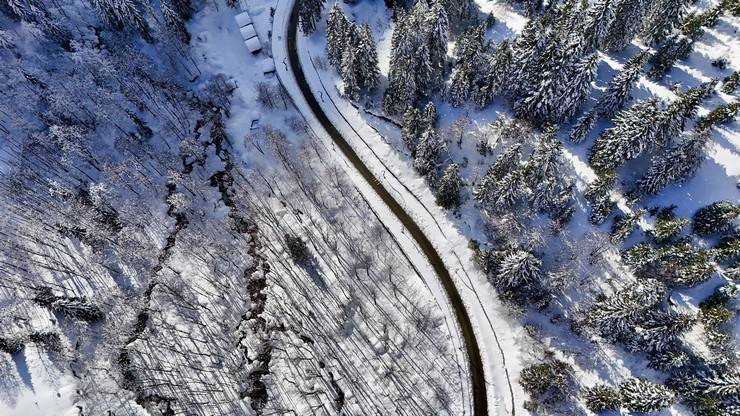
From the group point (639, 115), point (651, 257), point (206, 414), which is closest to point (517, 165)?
point (639, 115)

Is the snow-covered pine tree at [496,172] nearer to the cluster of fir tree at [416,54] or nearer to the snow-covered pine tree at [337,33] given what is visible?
the cluster of fir tree at [416,54]

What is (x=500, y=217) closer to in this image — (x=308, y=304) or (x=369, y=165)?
(x=369, y=165)

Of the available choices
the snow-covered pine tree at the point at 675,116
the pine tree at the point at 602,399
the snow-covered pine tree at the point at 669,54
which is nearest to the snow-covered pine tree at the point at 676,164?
the snow-covered pine tree at the point at 675,116

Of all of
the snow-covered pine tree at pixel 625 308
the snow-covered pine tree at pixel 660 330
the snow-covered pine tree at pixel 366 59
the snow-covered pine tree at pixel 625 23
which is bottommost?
the snow-covered pine tree at pixel 660 330

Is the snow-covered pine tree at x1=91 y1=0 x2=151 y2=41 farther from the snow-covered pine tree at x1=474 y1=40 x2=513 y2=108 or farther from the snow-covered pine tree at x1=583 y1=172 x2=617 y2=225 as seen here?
the snow-covered pine tree at x1=583 y1=172 x2=617 y2=225

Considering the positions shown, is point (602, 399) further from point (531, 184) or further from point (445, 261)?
point (531, 184)

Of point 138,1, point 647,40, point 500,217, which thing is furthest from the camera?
point 138,1

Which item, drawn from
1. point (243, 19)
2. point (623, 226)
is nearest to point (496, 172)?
point (623, 226)
